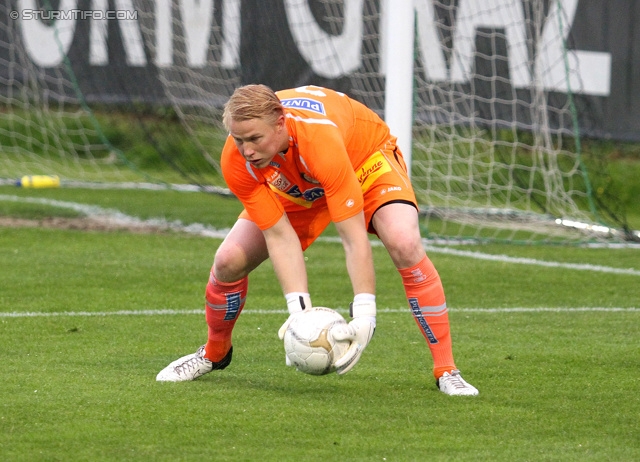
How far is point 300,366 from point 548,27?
6.53m

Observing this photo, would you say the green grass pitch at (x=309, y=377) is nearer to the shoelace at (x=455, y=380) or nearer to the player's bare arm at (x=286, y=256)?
the shoelace at (x=455, y=380)

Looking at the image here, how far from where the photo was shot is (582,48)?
34.3 feet

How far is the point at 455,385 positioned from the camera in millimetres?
4613

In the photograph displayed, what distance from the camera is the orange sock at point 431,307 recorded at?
464 cm

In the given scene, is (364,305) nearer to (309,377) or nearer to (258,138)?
(258,138)

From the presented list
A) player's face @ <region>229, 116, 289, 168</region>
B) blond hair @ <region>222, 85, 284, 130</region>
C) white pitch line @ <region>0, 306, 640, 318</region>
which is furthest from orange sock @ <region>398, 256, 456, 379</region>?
white pitch line @ <region>0, 306, 640, 318</region>

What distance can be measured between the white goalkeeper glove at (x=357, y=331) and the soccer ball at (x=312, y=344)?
0.07 ft

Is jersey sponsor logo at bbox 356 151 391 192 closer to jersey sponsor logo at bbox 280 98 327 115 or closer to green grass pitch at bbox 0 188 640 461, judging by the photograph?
jersey sponsor logo at bbox 280 98 327 115

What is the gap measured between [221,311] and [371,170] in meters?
0.91

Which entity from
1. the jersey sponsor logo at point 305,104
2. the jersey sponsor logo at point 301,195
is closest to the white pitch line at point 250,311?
the jersey sponsor logo at point 301,195

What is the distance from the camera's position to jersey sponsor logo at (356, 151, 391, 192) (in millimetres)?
4684

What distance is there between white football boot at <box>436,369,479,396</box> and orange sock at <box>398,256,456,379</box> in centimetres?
3

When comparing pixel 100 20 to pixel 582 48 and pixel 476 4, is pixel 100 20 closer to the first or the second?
pixel 476 4

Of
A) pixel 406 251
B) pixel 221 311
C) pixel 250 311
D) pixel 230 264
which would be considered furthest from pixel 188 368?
pixel 250 311
